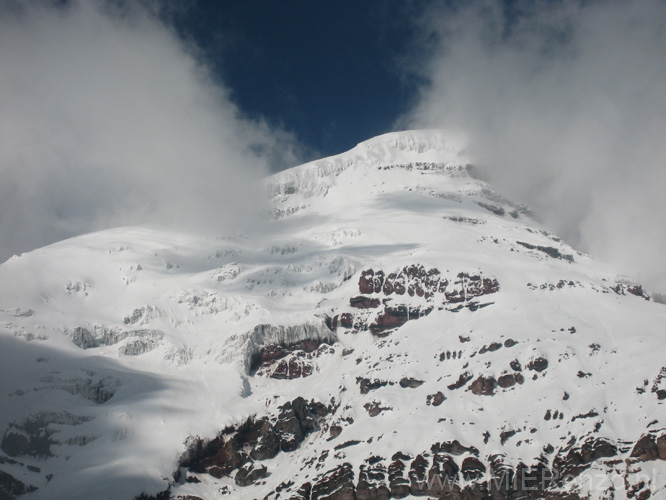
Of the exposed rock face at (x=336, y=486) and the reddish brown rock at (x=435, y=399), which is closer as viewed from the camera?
the exposed rock face at (x=336, y=486)

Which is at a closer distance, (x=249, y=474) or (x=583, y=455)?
(x=583, y=455)

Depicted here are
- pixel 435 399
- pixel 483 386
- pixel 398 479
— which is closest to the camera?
pixel 398 479

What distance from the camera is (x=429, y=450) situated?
531 ft

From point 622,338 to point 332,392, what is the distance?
9338cm

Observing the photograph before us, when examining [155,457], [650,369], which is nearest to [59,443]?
[155,457]

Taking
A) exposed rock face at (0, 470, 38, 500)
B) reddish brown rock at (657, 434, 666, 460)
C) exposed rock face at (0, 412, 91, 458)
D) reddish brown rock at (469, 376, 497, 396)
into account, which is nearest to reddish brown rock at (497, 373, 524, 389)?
reddish brown rock at (469, 376, 497, 396)

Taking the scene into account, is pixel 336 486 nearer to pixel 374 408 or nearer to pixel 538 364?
pixel 374 408

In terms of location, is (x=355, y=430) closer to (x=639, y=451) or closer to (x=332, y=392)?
(x=332, y=392)

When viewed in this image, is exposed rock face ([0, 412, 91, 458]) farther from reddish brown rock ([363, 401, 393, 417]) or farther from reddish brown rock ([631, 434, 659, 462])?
reddish brown rock ([631, 434, 659, 462])

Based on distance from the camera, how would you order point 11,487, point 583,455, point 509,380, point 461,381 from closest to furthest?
point 583,455 → point 11,487 → point 509,380 → point 461,381

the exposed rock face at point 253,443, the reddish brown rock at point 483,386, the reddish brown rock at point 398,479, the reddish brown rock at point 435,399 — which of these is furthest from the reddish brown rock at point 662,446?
the exposed rock face at point 253,443

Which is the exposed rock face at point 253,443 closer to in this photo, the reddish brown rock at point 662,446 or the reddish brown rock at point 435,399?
Result: the reddish brown rock at point 435,399

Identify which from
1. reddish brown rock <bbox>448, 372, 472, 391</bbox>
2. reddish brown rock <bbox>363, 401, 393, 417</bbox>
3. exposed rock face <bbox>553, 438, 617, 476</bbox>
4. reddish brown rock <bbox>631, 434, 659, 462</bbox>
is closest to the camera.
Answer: reddish brown rock <bbox>631, 434, 659, 462</bbox>

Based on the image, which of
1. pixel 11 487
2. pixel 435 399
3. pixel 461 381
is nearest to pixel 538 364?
pixel 461 381
